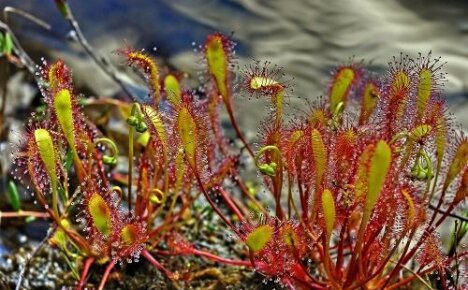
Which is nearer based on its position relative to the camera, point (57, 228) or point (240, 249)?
point (57, 228)

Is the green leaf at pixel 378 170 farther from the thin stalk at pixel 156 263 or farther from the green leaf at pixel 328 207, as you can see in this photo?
the thin stalk at pixel 156 263

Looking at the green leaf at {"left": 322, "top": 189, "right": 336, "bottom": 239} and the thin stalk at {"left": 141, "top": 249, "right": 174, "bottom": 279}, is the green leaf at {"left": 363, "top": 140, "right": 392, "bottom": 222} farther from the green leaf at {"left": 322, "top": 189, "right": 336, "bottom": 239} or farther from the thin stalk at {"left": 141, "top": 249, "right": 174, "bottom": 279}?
the thin stalk at {"left": 141, "top": 249, "right": 174, "bottom": 279}

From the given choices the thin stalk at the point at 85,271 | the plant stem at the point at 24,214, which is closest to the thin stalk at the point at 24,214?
the plant stem at the point at 24,214

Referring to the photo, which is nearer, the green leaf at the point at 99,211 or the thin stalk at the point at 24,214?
the green leaf at the point at 99,211

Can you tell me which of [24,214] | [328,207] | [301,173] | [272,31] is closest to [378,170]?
[328,207]

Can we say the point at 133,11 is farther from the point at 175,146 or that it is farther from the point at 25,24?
the point at 175,146

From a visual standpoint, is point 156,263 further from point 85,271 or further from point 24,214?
point 24,214

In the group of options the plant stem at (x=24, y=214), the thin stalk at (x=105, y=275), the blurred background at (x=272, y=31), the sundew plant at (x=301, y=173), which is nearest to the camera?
the sundew plant at (x=301, y=173)

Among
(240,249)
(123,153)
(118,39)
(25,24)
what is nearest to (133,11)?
(118,39)
